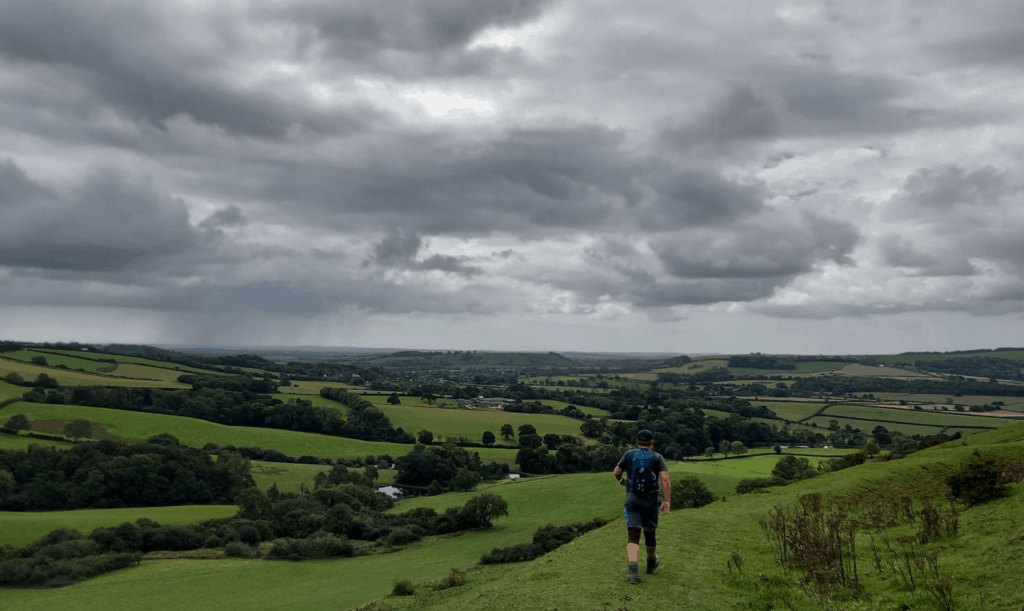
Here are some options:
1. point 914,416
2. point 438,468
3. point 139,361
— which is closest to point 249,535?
point 438,468

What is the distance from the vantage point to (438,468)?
100125 mm

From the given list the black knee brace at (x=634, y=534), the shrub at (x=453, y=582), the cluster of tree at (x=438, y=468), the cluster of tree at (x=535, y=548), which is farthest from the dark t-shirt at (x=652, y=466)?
the cluster of tree at (x=438, y=468)

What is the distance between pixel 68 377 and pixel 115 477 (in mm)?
68835

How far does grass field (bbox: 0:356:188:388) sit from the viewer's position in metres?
131

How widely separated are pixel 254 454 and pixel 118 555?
5385cm

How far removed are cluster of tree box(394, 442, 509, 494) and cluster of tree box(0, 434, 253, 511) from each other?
79.3ft

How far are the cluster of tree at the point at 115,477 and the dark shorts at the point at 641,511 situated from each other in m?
84.8

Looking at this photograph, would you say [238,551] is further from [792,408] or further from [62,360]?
[792,408]

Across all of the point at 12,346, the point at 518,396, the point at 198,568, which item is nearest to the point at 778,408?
the point at 518,396

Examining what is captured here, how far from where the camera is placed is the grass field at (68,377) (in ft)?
429

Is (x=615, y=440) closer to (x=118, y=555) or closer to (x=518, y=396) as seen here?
(x=518, y=396)

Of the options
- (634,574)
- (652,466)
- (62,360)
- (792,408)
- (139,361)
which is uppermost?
(652,466)

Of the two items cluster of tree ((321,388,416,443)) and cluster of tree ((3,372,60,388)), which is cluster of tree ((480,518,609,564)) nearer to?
cluster of tree ((321,388,416,443))

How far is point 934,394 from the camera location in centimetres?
19512
